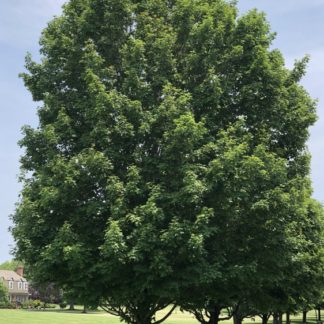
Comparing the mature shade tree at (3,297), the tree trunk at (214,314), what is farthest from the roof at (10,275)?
the tree trunk at (214,314)

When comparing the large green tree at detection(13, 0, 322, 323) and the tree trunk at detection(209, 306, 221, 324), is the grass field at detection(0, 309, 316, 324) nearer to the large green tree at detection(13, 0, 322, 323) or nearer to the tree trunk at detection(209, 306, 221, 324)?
the tree trunk at detection(209, 306, 221, 324)

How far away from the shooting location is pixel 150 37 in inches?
680

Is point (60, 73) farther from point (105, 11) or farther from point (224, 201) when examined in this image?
point (224, 201)

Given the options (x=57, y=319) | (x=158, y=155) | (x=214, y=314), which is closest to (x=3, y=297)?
(x=57, y=319)

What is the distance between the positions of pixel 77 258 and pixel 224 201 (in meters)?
4.64

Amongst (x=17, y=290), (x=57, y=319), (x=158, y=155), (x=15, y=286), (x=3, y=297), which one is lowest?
(x=57, y=319)

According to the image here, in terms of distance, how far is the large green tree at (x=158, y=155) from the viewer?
1445 centimetres

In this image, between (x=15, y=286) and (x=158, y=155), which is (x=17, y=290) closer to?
(x=15, y=286)

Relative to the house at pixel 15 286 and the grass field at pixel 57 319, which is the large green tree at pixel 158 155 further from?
Result: the house at pixel 15 286

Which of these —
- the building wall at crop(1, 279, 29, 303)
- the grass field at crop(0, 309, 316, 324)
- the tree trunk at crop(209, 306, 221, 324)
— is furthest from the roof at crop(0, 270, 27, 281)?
the tree trunk at crop(209, 306, 221, 324)

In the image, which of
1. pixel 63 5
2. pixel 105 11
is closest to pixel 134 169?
pixel 105 11

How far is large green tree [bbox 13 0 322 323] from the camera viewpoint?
1445 centimetres

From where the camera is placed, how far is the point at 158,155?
1628cm

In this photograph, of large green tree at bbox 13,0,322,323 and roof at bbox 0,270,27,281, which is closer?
large green tree at bbox 13,0,322,323
